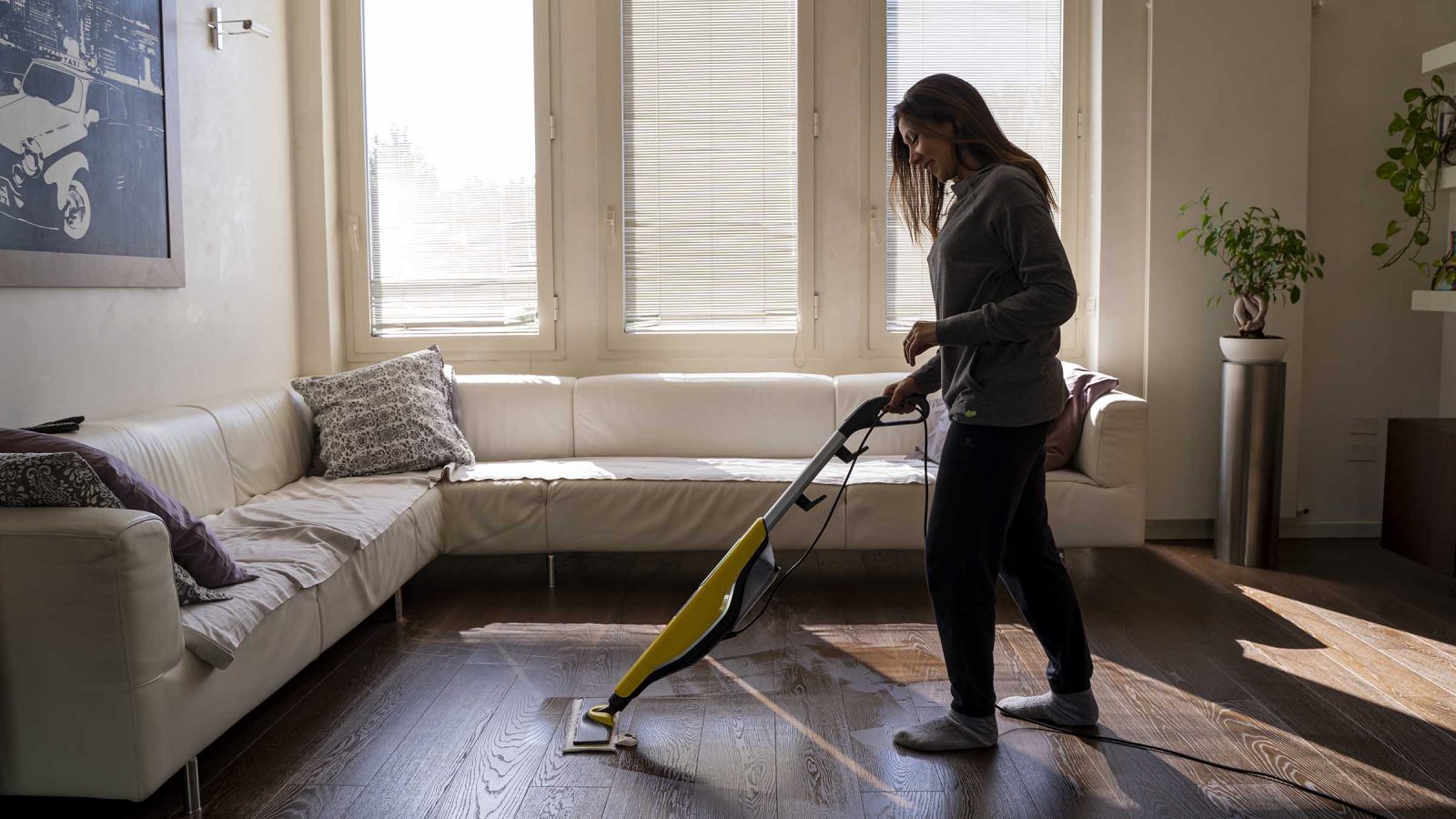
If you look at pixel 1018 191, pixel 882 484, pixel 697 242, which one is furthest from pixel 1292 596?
pixel 697 242

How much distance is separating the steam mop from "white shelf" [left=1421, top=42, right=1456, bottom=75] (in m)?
2.86

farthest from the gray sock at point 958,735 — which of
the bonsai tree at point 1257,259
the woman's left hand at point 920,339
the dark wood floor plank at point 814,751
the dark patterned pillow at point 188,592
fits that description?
the bonsai tree at point 1257,259

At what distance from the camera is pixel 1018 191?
230 cm

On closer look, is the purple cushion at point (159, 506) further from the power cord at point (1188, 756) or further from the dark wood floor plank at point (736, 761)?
the power cord at point (1188, 756)

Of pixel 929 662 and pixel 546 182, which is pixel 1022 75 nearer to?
pixel 546 182

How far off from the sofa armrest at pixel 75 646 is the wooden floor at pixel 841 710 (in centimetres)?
18

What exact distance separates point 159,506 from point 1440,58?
4.30 meters

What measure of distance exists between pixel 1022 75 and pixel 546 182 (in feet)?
6.42

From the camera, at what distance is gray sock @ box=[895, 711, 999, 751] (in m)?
2.51

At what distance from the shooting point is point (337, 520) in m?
3.24

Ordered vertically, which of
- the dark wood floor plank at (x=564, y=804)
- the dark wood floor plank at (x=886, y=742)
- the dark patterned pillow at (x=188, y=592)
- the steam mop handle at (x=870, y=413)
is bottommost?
the dark wood floor plank at (x=564, y=804)

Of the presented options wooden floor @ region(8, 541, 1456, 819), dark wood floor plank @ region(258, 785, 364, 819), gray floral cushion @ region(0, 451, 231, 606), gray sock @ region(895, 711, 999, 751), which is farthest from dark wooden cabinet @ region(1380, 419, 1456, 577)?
gray floral cushion @ region(0, 451, 231, 606)

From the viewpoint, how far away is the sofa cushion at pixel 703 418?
443 cm

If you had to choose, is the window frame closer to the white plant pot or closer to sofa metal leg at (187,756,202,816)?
the white plant pot
